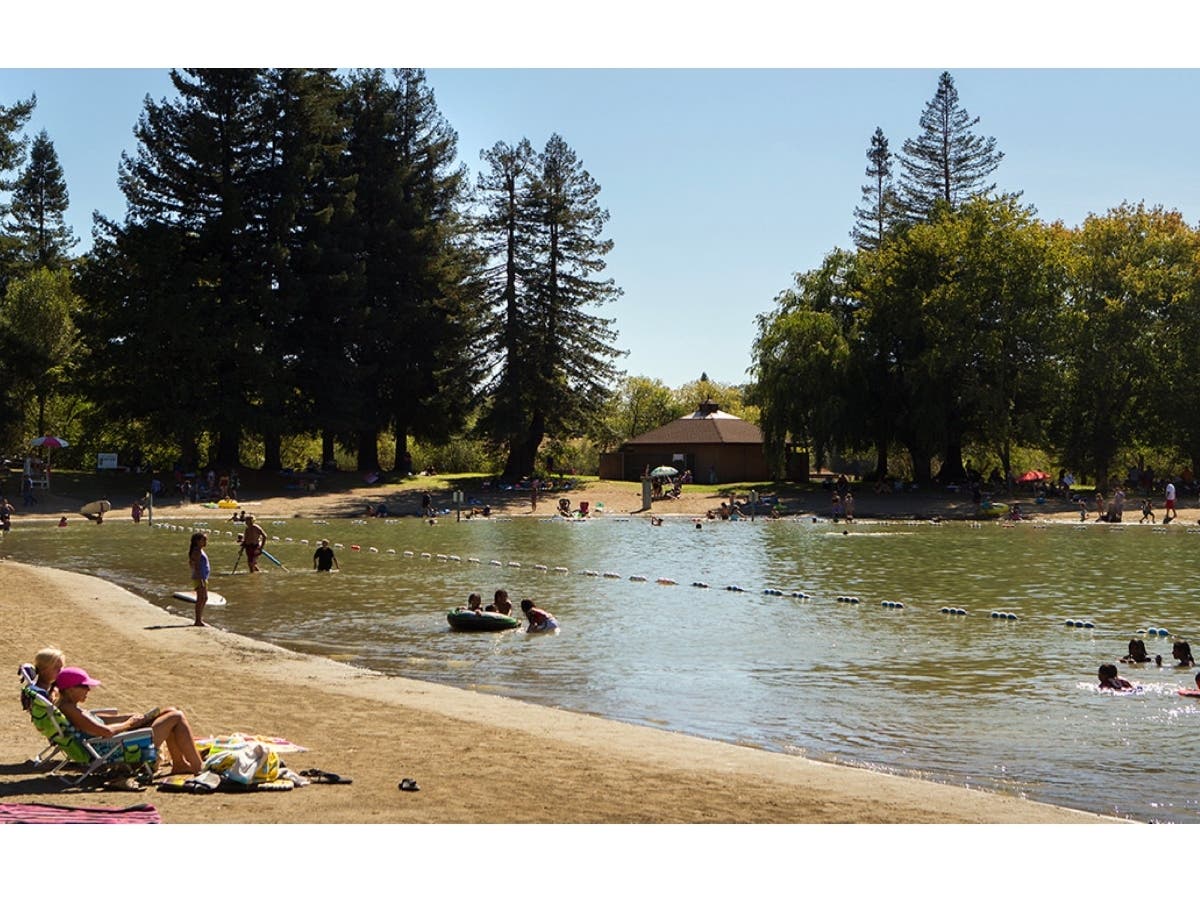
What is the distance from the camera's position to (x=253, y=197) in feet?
203

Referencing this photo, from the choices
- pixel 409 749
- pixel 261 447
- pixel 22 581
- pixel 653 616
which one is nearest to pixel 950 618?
pixel 653 616

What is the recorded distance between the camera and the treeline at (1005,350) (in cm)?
6166

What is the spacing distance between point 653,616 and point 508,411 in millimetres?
42098

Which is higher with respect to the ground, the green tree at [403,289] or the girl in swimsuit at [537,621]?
the green tree at [403,289]

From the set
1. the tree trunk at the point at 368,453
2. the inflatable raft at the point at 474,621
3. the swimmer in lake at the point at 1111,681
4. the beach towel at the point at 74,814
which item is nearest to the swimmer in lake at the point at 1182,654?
the swimmer in lake at the point at 1111,681

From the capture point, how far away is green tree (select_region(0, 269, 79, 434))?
2571 inches

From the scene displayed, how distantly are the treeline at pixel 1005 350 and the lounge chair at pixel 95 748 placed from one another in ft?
180

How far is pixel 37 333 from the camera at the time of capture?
6631 cm

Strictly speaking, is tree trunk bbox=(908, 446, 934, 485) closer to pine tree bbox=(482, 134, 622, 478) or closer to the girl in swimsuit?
pine tree bbox=(482, 134, 622, 478)

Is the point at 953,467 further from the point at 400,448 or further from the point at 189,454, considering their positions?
the point at 189,454

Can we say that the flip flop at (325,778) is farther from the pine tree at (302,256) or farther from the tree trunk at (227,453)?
the tree trunk at (227,453)

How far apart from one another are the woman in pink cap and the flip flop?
92 cm

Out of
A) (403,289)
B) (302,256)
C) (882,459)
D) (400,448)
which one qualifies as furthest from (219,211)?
(882,459)

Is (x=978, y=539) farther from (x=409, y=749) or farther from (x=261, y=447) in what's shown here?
(x=261, y=447)
